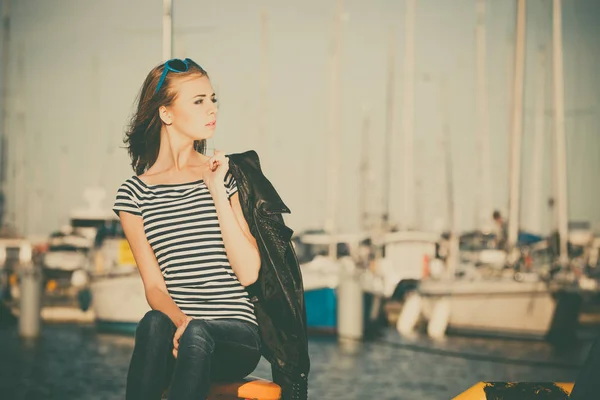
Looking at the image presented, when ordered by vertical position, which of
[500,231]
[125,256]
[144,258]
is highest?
[144,258]

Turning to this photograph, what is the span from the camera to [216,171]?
4.37 metres

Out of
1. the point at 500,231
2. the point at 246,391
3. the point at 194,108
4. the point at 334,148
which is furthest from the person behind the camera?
the point at 334,148

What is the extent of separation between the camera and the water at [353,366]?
14672mm

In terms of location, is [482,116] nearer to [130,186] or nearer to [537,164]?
→ [537,164]

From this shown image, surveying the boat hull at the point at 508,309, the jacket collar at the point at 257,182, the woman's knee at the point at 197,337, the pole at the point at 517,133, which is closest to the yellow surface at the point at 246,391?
the woman's knee at the point at 197,337

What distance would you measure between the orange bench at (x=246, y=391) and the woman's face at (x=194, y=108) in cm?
100

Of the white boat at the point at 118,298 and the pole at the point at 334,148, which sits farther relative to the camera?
the pole at the point at 334,148

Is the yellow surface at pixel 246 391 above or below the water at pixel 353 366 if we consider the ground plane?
above

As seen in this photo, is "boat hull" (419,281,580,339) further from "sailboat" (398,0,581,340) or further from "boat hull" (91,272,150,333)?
"boat hull" (91,272,150,333)

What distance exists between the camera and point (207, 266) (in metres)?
4.38

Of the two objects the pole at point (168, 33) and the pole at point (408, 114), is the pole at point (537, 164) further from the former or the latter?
the pole at point (168, 33)

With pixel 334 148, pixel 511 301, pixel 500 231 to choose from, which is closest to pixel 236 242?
pixel 511 301

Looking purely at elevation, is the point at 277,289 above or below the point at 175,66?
below

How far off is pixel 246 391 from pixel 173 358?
31cm
